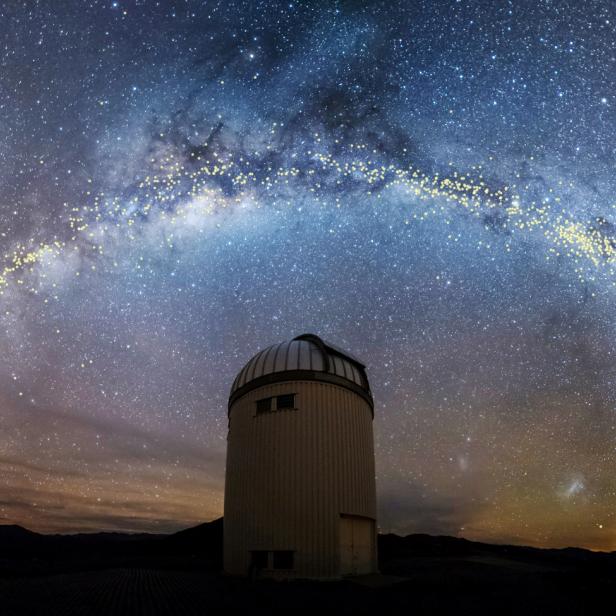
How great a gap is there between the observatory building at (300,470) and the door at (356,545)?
31mm

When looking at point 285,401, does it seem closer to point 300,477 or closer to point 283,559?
point 300,477

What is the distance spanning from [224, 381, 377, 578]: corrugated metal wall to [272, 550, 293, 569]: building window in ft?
0.74

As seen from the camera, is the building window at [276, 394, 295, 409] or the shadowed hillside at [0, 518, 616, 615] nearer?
the shadowed hillside at [0, 518, 616, 615]

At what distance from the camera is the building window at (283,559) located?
46.9 feet

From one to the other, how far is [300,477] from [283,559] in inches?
102

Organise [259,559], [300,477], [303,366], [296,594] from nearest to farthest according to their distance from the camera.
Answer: [296,594] → [259,559] → [300,477] → [303,366]

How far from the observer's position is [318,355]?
1700 cm

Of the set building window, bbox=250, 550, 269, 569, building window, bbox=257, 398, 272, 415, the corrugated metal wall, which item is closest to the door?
the corrugated metal wall

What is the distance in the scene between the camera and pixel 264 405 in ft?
54.1

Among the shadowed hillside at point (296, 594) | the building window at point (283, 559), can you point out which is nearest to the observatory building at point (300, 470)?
the building window at point (283, 559)

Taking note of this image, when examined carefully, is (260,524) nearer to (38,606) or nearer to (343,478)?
(343,478)

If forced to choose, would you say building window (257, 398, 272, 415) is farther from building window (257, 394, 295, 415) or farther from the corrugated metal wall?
the corrugated metal wall

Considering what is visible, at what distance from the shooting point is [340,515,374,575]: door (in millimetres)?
14961

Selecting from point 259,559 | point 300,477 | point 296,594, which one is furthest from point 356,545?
point 296,594
